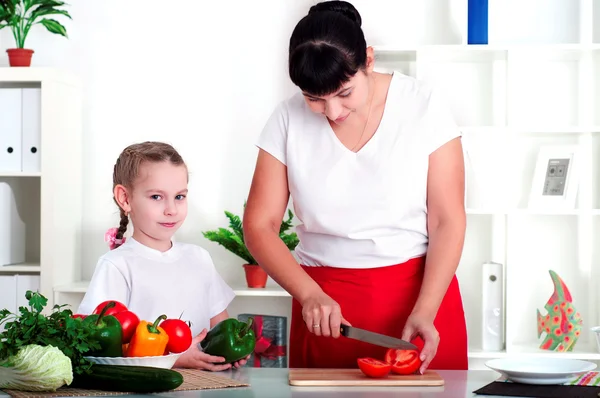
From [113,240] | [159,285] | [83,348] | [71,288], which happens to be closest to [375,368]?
[83,348]

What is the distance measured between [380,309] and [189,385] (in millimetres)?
621

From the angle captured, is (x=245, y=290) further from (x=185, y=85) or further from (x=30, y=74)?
(x=30, y=74)

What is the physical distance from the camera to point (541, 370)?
Result: 66.1 inches

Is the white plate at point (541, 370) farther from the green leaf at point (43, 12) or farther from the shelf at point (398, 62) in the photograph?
the green leaf at point (43, 12)

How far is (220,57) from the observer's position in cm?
400

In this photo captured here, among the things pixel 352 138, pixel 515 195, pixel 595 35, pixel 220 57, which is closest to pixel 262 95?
pixel 220 57

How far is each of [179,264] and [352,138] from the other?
2.12 feet

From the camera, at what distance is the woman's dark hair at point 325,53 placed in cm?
188

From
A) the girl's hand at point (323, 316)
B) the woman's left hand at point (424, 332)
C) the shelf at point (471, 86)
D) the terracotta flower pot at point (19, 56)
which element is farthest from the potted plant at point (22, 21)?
the woman's left hand at point (424, 332)

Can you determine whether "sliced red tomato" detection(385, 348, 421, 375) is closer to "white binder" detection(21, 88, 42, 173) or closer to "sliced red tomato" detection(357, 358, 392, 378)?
"sliced red tomato" detection(357, 358, 392, 378)

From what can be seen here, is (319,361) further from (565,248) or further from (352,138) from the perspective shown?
(565,248)

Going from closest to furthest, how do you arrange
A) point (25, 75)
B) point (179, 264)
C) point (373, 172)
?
point (373, 172) < point (179, 264) < point (25, 75)

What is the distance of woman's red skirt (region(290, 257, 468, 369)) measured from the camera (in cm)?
214

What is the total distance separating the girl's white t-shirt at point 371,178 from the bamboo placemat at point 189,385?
49 cm
